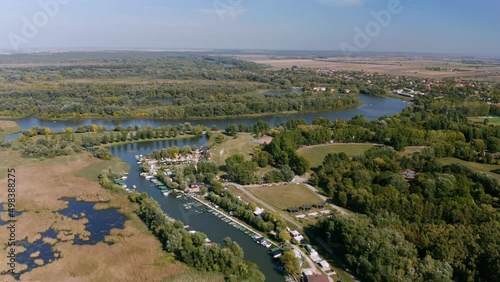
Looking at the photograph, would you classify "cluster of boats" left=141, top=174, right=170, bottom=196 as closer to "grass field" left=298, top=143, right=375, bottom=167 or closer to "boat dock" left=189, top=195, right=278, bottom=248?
"boat dock" left=189, top=195, right=278, bottom=248

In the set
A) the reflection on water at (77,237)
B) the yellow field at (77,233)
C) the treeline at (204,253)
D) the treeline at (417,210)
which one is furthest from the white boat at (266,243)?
the reflection on water at (77,237)

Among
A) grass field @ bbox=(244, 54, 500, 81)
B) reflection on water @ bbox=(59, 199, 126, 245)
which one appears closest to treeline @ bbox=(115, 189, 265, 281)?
reflection on water @ bbox=(59, 199, 126, 245)

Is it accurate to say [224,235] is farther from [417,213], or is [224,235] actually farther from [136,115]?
[136,115]

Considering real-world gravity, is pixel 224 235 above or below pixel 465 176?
below

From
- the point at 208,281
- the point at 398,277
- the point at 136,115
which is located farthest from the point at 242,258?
the point at 136,115

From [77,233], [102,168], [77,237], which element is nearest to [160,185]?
[102,168]
